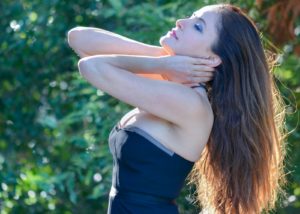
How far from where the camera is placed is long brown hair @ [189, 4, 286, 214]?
3.02m

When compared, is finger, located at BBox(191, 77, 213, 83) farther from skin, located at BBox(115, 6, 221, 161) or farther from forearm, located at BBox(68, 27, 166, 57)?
forearm, located at BBox(68, 27, 166, 57)

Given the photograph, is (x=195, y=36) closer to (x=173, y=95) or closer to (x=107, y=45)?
(x=173, y=95)

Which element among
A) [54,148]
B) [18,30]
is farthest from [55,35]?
[54,148]

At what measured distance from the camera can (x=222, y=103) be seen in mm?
3020

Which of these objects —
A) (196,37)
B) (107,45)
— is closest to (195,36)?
(196,37)

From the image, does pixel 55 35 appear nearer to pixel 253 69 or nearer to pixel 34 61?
pixel 34 61

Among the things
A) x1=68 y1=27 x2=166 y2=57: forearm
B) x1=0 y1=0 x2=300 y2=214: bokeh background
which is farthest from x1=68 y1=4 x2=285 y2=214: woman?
x1=0 y1=0 x2=300 y2=214: bokeh background

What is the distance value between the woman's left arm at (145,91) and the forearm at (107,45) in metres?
0.35

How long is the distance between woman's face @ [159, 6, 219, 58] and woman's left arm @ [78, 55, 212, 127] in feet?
0.22

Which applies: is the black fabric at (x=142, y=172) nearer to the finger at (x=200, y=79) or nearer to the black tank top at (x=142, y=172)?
Result: the black tank top at (x=142, y=172)

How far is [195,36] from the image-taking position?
304 centimetres

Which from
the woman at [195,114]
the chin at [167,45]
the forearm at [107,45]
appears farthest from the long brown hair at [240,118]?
the forearm at [107,45]

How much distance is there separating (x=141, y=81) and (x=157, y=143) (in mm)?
188

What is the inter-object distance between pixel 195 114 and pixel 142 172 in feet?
0.75
